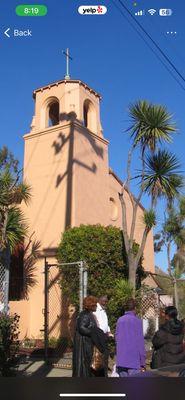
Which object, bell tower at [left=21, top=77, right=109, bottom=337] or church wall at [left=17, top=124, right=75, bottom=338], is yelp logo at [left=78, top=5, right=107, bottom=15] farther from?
church wall at [left=17, top=124, right=75, bottom=338]

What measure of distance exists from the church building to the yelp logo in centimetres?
677

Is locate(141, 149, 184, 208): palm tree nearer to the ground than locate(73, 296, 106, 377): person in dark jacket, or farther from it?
farther from it

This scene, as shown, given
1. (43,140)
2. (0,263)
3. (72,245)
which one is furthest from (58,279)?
(43,140)

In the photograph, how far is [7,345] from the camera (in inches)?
283

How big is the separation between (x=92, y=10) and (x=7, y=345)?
16.2 feet

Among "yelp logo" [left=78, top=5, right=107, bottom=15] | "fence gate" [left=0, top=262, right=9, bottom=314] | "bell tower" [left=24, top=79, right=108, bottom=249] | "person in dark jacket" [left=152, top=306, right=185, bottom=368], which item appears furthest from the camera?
"bell tower" [left=24, top=79, right=108, bottom=249]

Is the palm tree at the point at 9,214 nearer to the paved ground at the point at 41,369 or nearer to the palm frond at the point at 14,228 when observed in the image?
the palm frond at the point at 14,228

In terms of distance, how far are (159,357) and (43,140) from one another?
9.81m

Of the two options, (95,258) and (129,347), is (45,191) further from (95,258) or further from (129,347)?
(129,347)

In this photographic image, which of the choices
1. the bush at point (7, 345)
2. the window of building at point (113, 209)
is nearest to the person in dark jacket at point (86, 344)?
the bush at point (7, 345)

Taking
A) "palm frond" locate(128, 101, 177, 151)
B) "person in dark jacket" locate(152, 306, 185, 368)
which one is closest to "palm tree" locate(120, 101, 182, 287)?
"palm frond" locate(128, 101, 177, 151)

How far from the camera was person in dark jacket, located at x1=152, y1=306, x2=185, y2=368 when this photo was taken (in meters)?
5.60

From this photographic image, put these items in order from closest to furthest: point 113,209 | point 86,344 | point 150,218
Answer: point 86,344 < point 150,218 < point 113,209

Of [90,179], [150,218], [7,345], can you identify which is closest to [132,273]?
[150,218]
